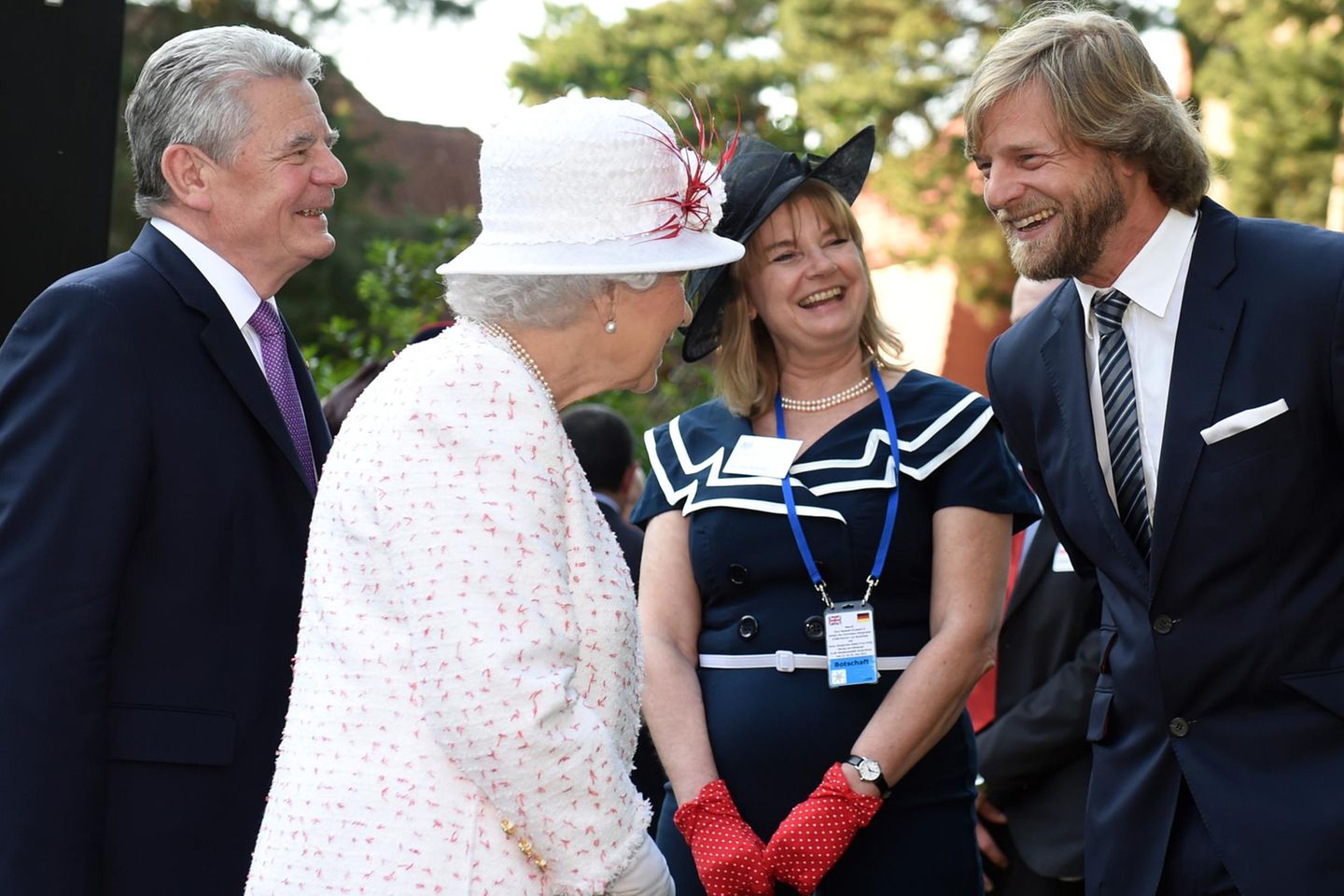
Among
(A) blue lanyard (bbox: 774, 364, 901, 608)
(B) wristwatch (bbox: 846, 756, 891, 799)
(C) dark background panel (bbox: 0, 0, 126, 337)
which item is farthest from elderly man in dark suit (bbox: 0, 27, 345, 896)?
(B) wristwatch (bbox: 846, 756, 891, 799)

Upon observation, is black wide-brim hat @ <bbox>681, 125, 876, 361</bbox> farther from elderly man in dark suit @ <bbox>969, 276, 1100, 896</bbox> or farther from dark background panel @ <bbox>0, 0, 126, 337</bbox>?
dark background panel @ <bbox>0, 0, 126, 337</bbox>

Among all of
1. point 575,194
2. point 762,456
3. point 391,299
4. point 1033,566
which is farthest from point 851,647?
point 391,299

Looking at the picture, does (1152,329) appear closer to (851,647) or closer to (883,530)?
(883,530)

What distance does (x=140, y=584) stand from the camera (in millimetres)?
2570

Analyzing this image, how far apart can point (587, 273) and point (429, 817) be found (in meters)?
0.85

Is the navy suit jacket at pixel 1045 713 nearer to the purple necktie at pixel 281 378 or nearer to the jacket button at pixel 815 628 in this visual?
the jacket button at pixel 815 628

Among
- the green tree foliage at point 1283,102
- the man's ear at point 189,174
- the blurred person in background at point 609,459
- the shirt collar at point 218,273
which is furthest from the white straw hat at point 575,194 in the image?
the green tree foliage at point 1283,102

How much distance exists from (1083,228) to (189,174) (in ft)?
5.96

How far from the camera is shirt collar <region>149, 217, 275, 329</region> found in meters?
2.89

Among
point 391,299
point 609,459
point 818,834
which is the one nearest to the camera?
point 818,834

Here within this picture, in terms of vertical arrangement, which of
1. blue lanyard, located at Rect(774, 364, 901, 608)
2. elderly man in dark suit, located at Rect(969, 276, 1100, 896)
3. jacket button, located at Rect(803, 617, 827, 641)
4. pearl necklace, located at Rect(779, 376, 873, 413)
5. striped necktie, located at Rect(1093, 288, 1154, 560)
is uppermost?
striped necktie, located at Rect(1093, 288, 1154, 560)

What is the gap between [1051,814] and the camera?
4039 mm

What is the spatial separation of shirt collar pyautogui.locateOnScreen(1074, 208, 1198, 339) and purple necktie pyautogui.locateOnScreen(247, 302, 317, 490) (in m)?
1.68

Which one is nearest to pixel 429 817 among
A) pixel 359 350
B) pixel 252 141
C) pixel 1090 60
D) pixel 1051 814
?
pixel 252 141
